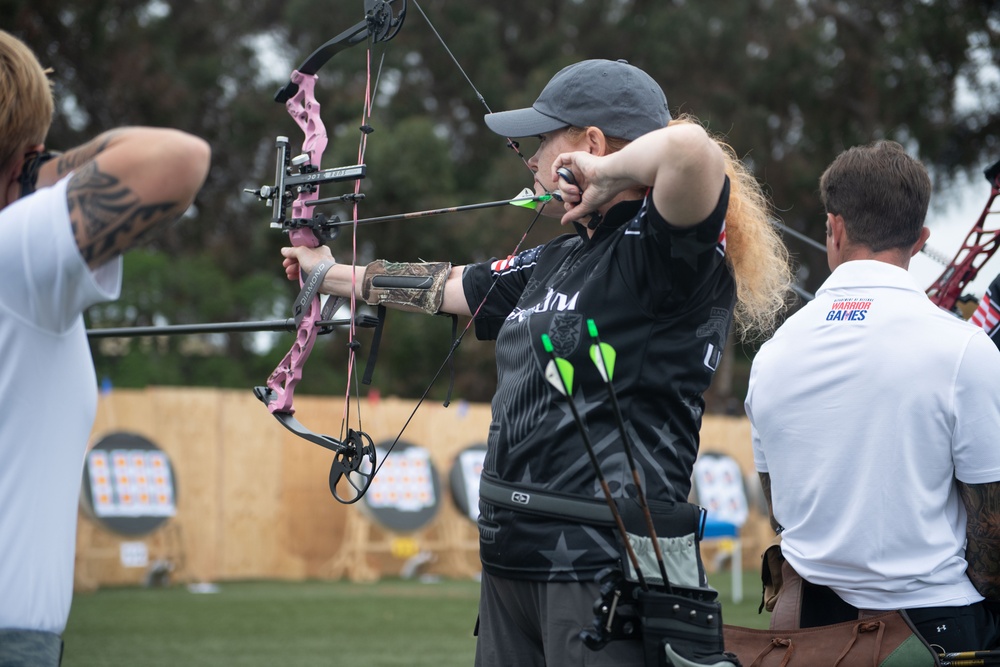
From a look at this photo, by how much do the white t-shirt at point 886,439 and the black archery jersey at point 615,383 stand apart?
29 cm

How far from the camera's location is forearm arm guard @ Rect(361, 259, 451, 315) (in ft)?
8.56

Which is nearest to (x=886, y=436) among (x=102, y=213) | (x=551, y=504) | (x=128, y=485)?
(x=551, y=504)

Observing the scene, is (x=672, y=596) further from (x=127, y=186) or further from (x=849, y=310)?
(x=127, y=186)

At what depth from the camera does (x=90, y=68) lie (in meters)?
16.3

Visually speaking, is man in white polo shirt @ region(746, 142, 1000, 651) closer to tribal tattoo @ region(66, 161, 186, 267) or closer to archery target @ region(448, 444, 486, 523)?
tribal tattoo @ region(66, 161, 186, 267)

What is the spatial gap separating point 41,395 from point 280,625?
6.12 meters

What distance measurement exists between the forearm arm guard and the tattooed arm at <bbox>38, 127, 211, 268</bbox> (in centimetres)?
113

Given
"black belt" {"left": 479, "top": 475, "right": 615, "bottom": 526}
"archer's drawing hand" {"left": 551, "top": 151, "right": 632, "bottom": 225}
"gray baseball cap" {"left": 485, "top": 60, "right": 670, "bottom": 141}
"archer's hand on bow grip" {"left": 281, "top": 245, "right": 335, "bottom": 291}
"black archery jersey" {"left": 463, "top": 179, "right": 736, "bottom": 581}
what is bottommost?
"black belt" {"left": 479, "top": 475, "right": 615, "bottom": 526}

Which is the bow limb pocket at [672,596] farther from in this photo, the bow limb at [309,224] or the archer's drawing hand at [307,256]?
the archer's drawing hand at [307,256]

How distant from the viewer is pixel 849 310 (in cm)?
226

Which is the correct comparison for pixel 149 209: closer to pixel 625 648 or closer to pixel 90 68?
pixel 625 648

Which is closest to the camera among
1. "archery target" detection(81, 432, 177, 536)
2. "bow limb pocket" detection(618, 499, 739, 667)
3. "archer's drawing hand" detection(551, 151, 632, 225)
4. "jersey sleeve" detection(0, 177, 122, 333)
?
"jersey sleeve" detection(0, 177, 122, 333)

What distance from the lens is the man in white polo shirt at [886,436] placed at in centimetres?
215

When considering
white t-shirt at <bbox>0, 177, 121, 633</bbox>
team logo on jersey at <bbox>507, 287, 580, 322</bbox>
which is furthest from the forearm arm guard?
white t-shirt at <bbox>0, 177, 121, 633</bbox>
